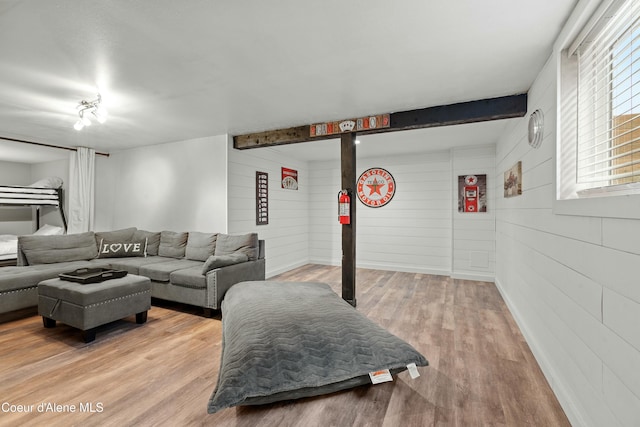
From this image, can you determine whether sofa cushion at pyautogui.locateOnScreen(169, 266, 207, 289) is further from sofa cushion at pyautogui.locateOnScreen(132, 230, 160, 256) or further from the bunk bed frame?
the bunk bed frame

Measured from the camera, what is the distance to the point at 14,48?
6.75 feet

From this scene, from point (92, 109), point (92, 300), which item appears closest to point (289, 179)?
point (92, 109)

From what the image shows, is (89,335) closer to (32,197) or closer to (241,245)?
(241,245)

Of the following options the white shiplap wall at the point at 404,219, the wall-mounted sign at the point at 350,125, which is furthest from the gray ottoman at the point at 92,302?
the white shiplap wall at the point at 404,219

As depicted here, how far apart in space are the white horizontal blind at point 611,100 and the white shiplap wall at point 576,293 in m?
0.23

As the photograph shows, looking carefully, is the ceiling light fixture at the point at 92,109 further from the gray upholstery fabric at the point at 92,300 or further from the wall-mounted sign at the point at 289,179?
the wall-mounted sign at the point at 289,179

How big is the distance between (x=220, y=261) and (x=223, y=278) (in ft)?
0.69

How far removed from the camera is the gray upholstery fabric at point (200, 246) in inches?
163

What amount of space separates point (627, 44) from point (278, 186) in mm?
4952

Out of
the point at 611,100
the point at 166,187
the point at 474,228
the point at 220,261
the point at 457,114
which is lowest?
the point at 220,261

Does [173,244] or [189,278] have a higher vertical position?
[173,244]

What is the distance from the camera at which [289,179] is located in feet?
19.9

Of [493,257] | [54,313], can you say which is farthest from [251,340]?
[493,257]

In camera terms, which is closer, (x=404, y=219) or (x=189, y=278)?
(x=189, y=278)
